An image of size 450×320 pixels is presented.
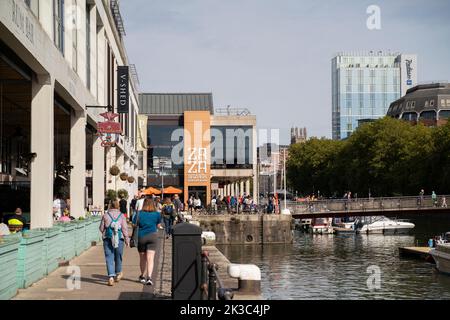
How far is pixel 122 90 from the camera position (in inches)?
1961

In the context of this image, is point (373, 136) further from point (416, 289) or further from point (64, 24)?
point (64, 24)

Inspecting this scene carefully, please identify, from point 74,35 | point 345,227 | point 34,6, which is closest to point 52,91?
point 34,6

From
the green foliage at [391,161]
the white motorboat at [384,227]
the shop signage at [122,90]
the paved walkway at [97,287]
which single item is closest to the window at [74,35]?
the paved walkway at [97,287]

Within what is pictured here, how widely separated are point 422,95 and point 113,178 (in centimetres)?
11927

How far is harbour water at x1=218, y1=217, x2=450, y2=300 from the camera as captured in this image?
33.4 m

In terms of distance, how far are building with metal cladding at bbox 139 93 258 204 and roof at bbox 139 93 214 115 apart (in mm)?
4879

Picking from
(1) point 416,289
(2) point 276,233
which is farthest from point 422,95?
(1) point 416,289

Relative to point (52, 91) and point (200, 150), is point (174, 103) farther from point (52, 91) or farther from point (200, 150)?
point (52, 91)

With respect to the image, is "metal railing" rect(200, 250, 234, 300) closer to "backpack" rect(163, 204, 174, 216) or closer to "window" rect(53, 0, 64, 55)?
"window" rect(53, 0, 64, 55)

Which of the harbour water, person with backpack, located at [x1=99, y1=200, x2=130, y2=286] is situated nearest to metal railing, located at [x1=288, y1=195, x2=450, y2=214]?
the harbour water

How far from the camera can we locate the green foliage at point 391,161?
90125 millimetres

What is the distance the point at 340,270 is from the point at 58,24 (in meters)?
23.7

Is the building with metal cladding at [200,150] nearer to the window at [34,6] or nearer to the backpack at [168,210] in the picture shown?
the backpack at [168,210]

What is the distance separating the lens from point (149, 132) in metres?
102
